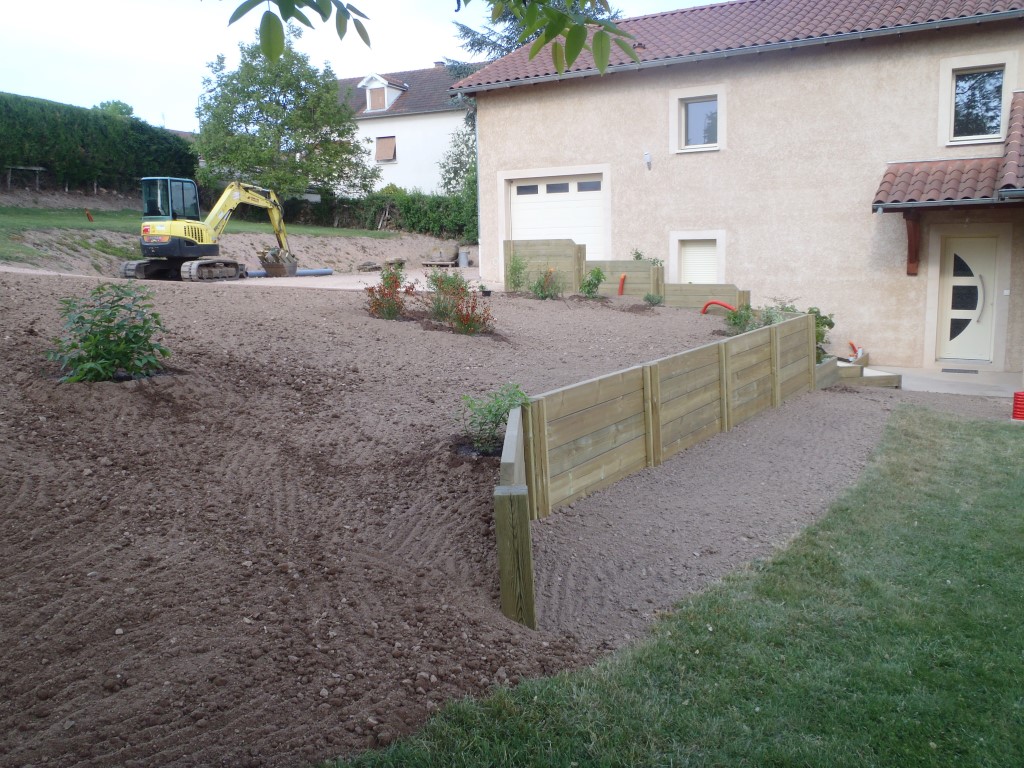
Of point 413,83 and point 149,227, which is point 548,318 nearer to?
point 149,227

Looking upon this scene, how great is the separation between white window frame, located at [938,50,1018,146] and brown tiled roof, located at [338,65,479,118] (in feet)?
88.4

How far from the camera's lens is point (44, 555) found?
414cm

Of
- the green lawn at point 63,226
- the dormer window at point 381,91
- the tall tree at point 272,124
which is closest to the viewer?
the green lawn at point 63,226

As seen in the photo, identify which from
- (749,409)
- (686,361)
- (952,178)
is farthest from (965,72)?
(686,361)

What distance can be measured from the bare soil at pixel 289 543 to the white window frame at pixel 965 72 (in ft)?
32.4

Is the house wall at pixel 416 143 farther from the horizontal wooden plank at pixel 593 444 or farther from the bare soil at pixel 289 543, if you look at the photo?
the horizontal wooden plank at pixel 593 444

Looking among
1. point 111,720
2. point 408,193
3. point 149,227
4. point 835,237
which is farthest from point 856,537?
point 408,193

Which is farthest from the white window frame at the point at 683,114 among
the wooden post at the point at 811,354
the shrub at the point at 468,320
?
the shrub at the point at 468,320

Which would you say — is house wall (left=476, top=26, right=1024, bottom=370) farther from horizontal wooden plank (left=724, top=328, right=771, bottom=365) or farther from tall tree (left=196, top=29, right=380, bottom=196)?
tall tree (left=196, top=29, right=380, bottom=196)

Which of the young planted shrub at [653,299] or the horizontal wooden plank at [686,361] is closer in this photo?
the horizontal wooden plank at [686,361]

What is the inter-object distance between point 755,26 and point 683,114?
2291mm

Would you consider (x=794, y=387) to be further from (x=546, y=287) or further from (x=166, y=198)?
(x=166, y=198)

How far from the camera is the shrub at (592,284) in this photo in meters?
16.7

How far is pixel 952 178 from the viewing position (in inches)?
619
